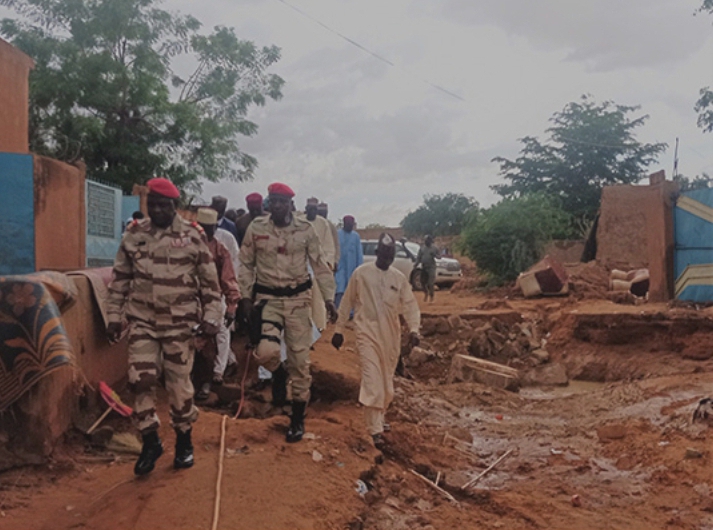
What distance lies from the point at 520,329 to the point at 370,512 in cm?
994

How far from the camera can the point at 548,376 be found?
38.7 ft

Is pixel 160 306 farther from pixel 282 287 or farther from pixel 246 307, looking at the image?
pixel 282 287

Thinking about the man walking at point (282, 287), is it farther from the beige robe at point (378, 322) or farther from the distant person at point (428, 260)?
the distant person at point (428, 260)

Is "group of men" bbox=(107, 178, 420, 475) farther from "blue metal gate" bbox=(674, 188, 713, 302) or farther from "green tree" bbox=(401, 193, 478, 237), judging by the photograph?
"green tree" bbox=(401, 193, 478, 237)

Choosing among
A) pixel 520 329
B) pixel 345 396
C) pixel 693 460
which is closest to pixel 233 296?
pixel 345 396

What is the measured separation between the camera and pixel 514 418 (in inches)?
351

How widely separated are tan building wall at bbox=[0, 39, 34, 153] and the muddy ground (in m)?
5.97

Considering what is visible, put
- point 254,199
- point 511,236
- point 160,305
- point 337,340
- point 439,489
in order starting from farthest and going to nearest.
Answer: point 511,236 → point 254,199 → point 337,340 → point 439,489 → point 160,305

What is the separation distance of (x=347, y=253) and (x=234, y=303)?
6.12 meters

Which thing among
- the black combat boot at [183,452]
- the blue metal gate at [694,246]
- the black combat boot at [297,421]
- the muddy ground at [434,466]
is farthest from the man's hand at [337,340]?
the blue metal gate at [694,246]

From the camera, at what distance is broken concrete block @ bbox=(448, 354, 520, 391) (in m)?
10.7

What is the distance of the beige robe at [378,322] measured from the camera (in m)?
5.77

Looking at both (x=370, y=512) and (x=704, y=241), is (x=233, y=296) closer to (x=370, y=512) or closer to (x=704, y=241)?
(x=370, y=512)

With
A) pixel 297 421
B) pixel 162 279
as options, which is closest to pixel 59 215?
pixel 297 421
